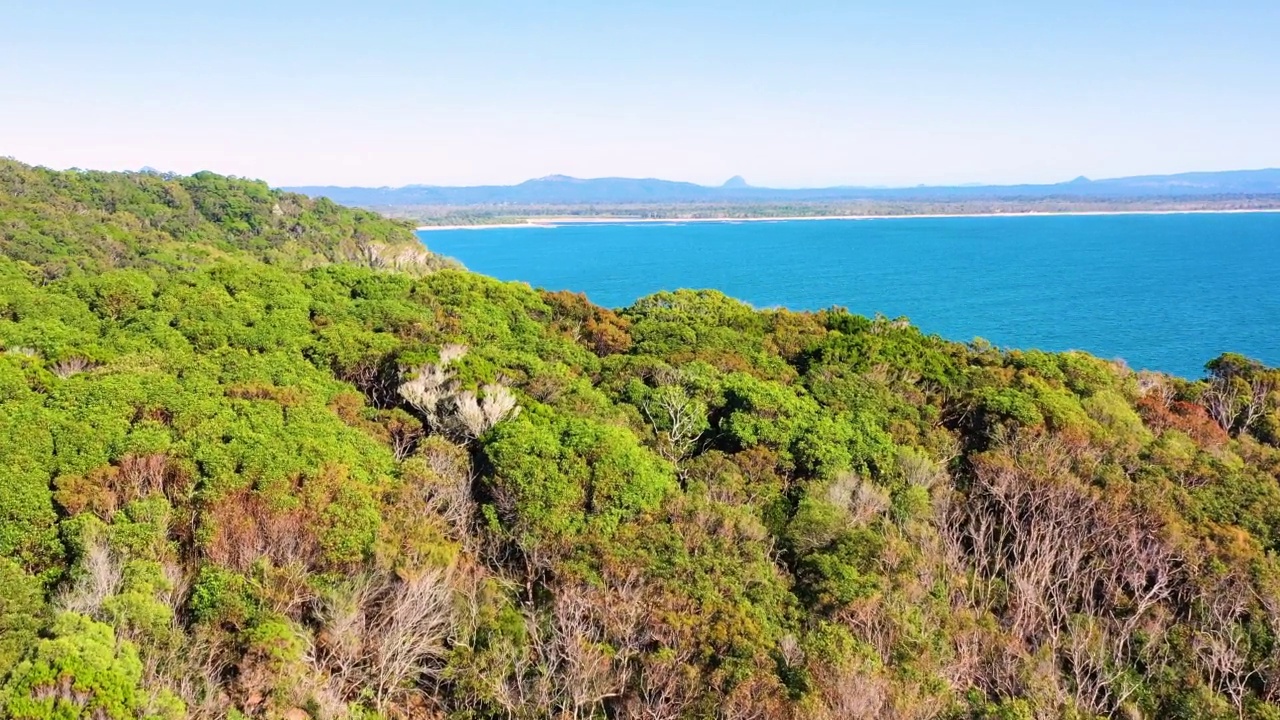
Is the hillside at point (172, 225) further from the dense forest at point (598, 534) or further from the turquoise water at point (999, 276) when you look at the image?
the dense forest at point (598, 534)

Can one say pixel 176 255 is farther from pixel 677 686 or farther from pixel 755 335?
pixel 677 686

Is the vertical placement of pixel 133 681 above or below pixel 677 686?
above

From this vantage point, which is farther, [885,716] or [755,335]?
[755,335]

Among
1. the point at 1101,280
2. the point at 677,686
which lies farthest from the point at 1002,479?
the point at 1101,280

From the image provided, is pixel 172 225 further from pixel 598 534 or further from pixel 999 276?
pixel 999 276

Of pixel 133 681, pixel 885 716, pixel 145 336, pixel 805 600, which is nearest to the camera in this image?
pixel 133 681

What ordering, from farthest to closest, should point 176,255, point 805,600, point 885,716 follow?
point 176,255
point 805,600
point 885,716

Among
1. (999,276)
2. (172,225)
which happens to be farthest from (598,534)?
(999,276)
